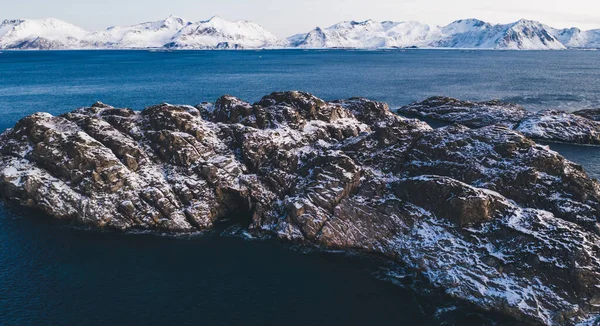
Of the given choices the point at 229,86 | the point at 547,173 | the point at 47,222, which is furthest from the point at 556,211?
the point at 229,86

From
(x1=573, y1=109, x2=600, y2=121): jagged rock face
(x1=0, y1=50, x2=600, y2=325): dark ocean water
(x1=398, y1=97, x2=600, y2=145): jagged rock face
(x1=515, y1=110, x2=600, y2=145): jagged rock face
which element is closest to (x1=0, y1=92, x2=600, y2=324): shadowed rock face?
(x1=0, y1=50, x2=600, y2=325): dark ocean water

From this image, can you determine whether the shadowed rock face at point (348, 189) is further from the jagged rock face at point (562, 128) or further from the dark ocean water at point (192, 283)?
the jagged rock face at point (562, 128)

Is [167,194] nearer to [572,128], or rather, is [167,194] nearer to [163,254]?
[163,254]

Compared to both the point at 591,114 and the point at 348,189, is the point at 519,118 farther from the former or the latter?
the point at 348,189

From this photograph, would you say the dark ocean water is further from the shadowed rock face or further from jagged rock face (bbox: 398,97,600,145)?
jagged rock face (bbox: 398,97,600,145)

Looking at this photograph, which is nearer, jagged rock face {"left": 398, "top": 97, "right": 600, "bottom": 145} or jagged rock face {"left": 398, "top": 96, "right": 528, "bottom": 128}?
jagged rock face {"left": 398, "top": 97, "right": 600, "bottom": 145}

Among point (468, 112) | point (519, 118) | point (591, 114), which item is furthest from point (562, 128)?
point (468, 112)

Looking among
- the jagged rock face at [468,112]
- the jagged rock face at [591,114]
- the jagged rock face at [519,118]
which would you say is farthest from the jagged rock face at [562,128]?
the jagged rock face at [591,114]
